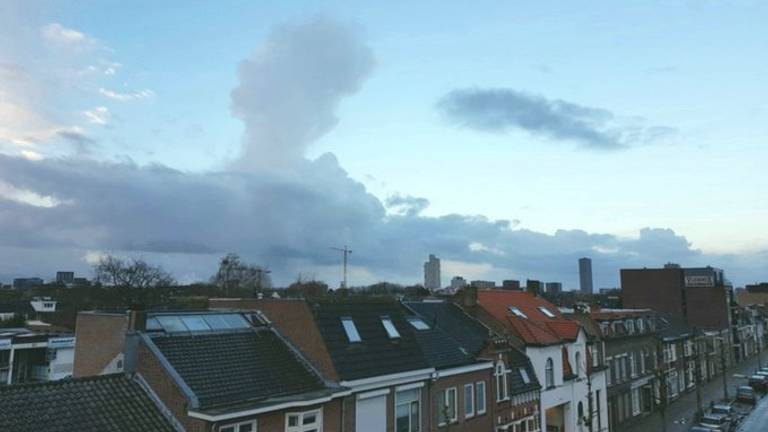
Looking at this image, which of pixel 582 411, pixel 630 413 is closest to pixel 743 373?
pixel 630 413

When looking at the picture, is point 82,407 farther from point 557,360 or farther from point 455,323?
point 557,360

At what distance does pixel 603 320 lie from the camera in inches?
1852

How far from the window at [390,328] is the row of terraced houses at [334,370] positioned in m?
0.11

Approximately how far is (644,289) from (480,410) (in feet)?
219

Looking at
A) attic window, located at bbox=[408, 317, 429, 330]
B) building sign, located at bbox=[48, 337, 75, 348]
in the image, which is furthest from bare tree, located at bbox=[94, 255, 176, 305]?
attic window, located at bbox=[408, 317, 429, 330]

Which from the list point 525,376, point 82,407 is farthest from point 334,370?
point 525,376

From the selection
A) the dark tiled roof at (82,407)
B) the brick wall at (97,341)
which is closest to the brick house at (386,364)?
the brick wall at (97,341)

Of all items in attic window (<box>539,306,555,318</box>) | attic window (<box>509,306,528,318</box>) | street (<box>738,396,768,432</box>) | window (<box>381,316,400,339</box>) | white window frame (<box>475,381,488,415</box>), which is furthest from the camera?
street (<box>738,396,768,432</box>)

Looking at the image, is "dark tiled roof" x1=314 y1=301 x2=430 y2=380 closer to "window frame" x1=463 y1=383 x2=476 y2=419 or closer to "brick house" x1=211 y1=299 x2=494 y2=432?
"brick house" x1=211 y1=299 x2=494 y2=432

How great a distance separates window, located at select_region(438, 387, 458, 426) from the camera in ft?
89.4

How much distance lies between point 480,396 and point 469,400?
1154 millimetres

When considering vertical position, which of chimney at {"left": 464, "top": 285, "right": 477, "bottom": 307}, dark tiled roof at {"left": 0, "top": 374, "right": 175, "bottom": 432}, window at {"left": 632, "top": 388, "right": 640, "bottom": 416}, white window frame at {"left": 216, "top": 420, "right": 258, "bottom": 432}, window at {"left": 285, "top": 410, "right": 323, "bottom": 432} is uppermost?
chimney at {"left": 464, "top": 285, "right": 477, "bottom": 307}

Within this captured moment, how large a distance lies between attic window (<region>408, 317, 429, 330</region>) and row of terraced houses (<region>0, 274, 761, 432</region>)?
102 millimetres

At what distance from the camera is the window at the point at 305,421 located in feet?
67.6
